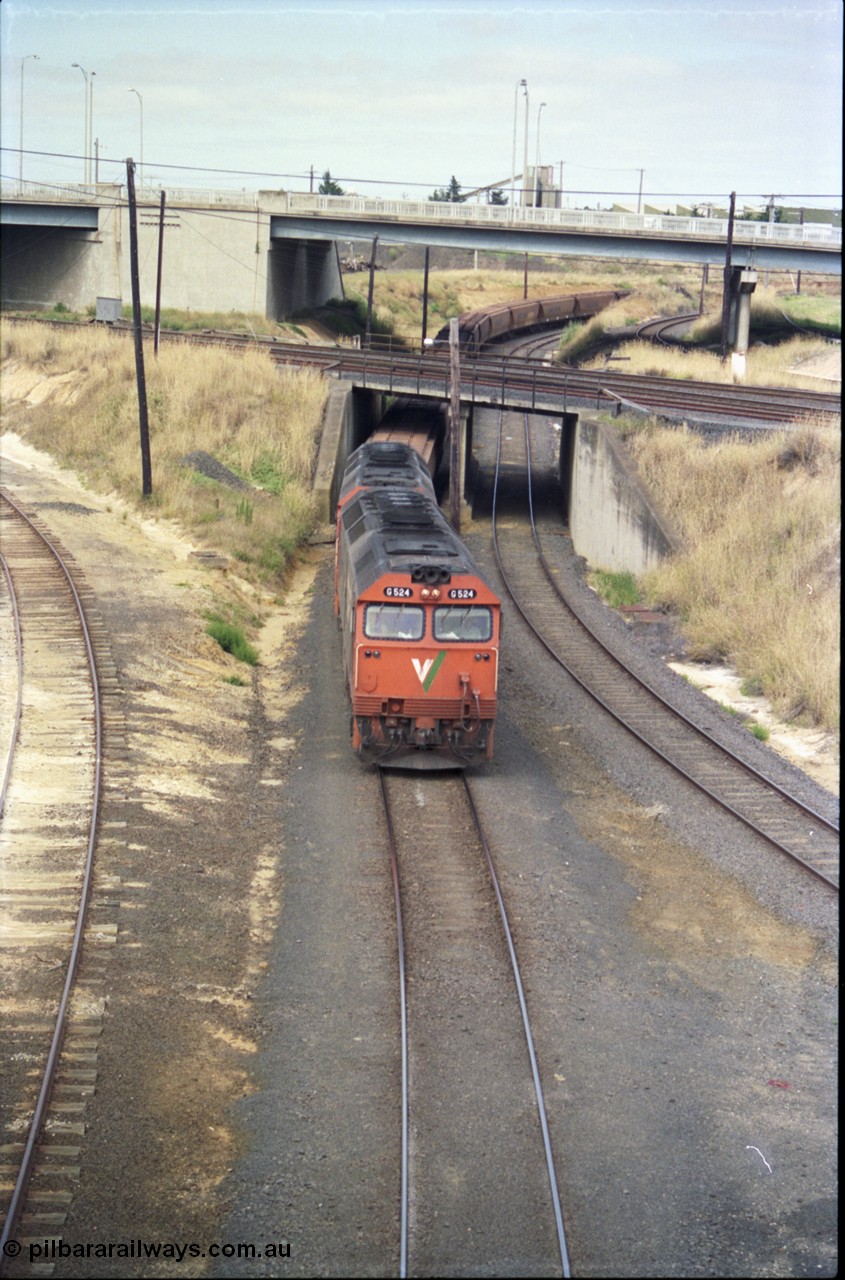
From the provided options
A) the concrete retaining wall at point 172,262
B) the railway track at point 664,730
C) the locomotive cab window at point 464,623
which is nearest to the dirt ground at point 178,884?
the locomotive cab window at point 464,623

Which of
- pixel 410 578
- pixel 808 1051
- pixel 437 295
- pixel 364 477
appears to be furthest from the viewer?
pixel 437 295

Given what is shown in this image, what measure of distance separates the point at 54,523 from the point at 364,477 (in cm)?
Answer: 945

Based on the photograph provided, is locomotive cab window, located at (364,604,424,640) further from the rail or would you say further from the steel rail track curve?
the rail

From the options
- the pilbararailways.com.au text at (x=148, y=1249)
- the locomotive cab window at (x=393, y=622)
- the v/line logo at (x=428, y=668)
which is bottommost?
the pilbararailways.com.au text at (x=148, y=1249)

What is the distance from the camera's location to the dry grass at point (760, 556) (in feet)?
74.6

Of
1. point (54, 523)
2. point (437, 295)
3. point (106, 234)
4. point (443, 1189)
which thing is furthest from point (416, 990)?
point (437, 295)

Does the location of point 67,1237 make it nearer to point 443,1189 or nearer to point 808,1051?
point 443,1189

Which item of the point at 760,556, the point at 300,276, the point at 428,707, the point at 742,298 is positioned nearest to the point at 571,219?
the point at 742,298

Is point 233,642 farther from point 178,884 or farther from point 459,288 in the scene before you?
point 459,288

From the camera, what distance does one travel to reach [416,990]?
11648 mm

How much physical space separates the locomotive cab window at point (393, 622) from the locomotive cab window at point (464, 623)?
0.25 m

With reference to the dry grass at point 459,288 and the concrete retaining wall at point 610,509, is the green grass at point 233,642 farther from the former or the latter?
the dry grass at point 459,288

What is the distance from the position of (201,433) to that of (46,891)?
86.9 feet

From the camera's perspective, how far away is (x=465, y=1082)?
33.3 feet
